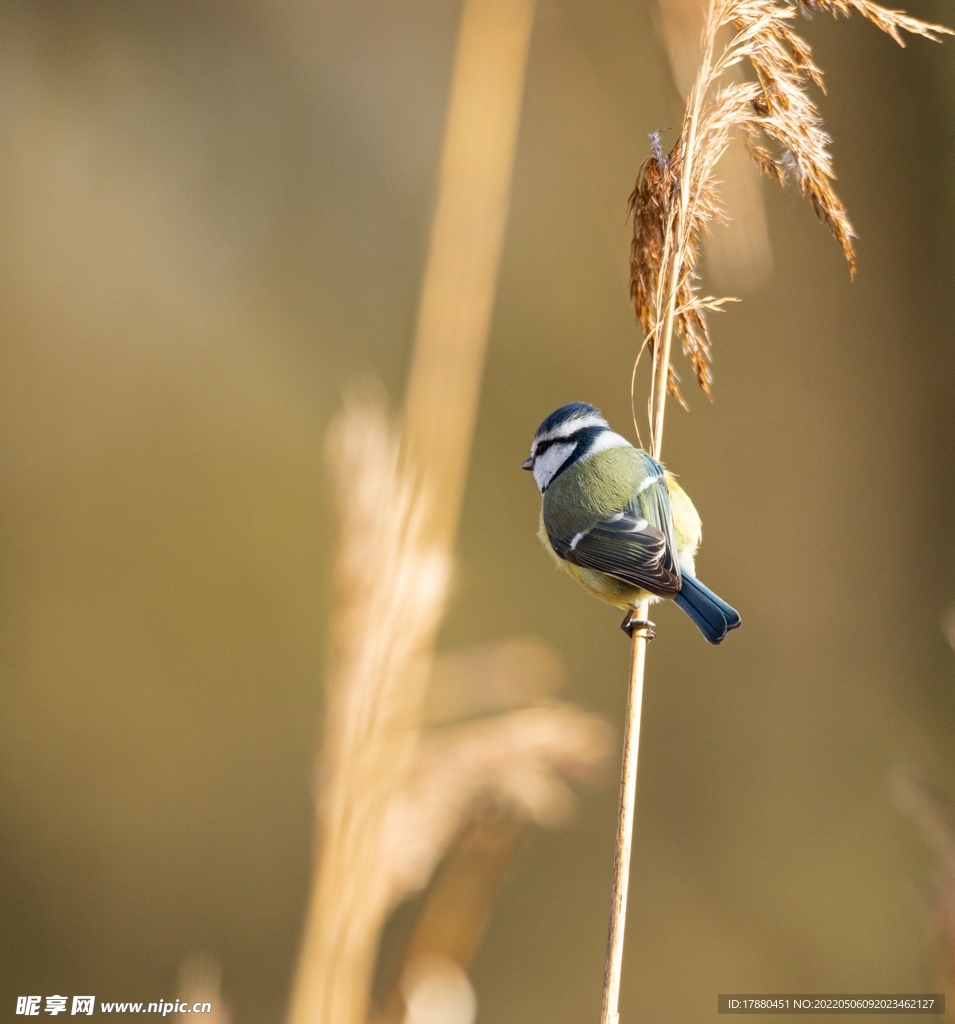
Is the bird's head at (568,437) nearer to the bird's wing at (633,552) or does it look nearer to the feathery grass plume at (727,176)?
the bird's wing at (633,552)

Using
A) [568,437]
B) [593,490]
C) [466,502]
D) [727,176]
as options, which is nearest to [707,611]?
[593,490]

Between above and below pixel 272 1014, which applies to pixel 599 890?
above

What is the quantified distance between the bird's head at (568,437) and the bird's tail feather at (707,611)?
0.79 ft

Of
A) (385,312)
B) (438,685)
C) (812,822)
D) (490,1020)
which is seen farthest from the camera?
(385,312)

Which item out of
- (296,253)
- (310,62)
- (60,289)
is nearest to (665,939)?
(296,253)

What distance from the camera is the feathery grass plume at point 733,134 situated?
2.57 ft

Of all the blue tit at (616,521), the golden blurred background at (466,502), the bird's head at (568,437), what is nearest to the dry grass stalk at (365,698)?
the blue tit at (616,521)

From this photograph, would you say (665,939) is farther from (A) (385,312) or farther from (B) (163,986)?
(A) (385,312)

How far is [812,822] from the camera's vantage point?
76.3 inches

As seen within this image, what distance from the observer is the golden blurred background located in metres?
1.86

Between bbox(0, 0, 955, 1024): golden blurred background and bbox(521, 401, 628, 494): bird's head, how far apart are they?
73 centimetres

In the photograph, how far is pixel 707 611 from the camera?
0.91 metres

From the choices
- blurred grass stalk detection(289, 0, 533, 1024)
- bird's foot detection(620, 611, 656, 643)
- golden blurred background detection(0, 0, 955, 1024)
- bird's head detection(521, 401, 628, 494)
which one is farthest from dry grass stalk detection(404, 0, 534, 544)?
golden blurred background detection(0, 0, 955, 1024)

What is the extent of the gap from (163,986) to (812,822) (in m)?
1.41
